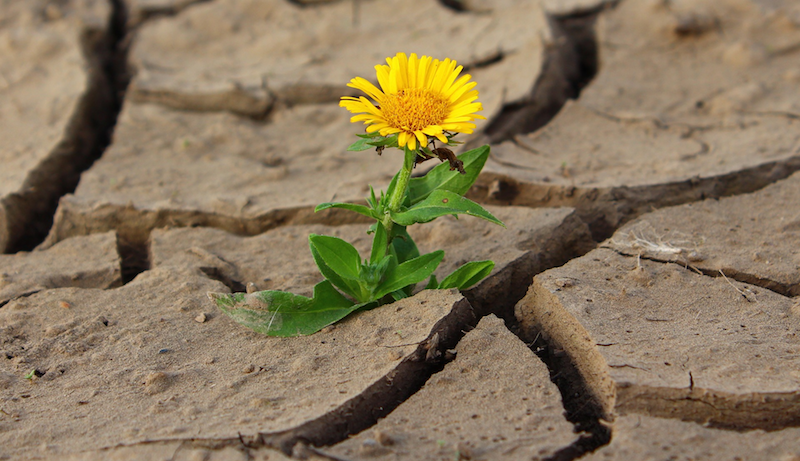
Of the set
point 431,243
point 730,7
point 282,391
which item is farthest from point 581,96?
point 282,391

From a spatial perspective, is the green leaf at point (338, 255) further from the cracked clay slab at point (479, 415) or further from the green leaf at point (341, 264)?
the cracked clay slab at point (479, 415)

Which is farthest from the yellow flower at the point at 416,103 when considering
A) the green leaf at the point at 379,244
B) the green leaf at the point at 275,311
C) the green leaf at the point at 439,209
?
the green leaf at the point at 275,311

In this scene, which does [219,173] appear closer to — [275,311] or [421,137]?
[275,311]

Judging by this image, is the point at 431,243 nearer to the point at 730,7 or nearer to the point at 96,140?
the point at 96,140

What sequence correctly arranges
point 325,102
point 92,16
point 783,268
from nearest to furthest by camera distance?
1. point 783,268
2. point 325,102
3. point 92,16

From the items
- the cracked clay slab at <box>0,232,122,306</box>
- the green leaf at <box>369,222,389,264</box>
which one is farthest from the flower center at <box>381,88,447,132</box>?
the cracked clay slab at <box>0,232,122,306</box>
